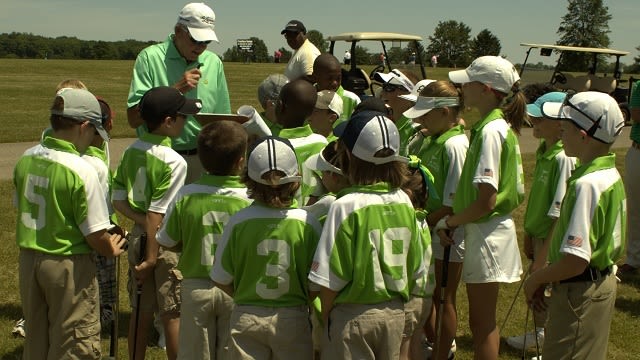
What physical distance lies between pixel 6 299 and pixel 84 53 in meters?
87.0

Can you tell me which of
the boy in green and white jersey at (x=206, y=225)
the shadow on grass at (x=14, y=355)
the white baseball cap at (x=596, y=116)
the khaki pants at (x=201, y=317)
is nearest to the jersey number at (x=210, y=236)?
the boy in green and white jersey at (x=206, y=225)

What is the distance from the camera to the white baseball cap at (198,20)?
18.3 feet

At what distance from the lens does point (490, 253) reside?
463 centimetres

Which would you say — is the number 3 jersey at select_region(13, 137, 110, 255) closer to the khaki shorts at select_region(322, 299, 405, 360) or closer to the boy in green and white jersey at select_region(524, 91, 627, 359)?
the khaki shorts at select_region(322, 299, 405, 360)

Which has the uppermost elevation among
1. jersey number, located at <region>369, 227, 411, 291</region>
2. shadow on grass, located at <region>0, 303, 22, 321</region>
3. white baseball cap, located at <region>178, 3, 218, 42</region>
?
white baseball cap, located at <region>178, 3, 218, 42</region>

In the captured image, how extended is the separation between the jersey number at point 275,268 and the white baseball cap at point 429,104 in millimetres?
1742

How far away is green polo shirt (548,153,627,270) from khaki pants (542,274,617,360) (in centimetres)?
15

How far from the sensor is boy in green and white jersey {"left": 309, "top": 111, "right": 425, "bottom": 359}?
→ 3539 mm

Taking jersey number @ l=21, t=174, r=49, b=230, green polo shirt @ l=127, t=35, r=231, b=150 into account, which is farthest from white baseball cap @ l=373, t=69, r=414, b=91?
jersey number @ l=21, t=174, r=49, b=230

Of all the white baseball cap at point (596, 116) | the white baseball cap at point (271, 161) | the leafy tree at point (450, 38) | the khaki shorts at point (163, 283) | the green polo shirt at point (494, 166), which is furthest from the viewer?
the leafy tree at point (450, 38)

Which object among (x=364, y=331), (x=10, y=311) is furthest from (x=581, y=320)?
(x=10, y=311)

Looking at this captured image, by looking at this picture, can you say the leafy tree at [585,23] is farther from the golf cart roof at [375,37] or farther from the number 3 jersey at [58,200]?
the number 3 jersey at [58,200]

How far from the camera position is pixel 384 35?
67.3 ft

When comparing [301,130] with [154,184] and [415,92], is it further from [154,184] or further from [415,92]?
[415,92]
